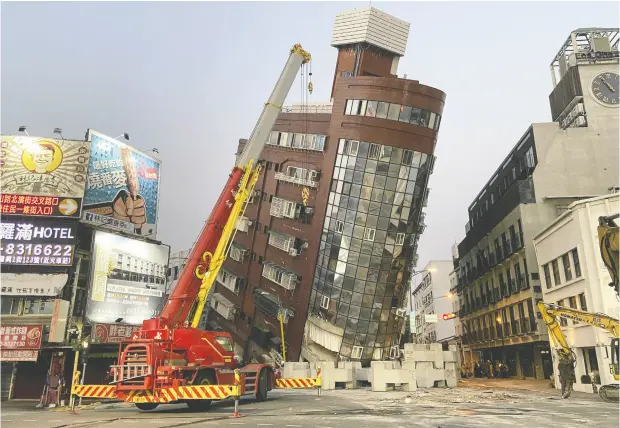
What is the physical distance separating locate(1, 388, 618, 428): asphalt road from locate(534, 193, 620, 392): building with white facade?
7.53m

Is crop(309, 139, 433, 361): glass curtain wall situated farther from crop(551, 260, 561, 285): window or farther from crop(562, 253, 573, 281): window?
crop(562, 253, 573, 281): window

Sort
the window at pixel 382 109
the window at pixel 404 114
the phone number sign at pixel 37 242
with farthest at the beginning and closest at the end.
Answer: the window at pixel 404 114 → the window at pixel 382 109 → the phone number sign at pixel 37 242

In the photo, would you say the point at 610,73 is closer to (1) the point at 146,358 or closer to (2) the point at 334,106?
(2) the point at 334,106

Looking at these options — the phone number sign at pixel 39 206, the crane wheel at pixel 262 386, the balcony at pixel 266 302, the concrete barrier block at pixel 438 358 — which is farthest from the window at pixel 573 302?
the phone number sign at pixel 39 206

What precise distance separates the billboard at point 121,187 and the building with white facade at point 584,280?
34.8 m

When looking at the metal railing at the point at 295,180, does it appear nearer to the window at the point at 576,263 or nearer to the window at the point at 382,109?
the window at the point at 382,109

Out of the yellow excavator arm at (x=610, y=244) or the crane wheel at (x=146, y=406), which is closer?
the yellow excavator arm at (x=610, y=244)

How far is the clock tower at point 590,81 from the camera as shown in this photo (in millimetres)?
45125

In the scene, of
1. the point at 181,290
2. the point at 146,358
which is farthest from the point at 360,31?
the point at 146,358

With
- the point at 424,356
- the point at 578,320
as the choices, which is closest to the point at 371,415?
the point at 578,320

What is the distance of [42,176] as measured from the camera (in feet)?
118

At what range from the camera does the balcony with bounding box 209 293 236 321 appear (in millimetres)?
50531

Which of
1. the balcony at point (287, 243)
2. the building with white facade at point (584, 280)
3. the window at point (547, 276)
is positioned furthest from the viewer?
the balcony at point (287, 243)

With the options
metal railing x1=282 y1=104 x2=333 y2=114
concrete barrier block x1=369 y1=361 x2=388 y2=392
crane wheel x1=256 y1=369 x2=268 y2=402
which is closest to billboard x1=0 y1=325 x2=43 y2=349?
crane wheel x1=256 y1=369 x2=268 y2=402
